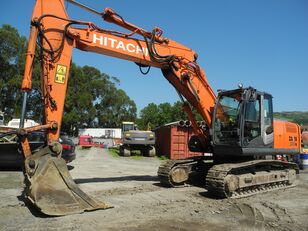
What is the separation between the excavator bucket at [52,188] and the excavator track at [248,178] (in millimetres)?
3152

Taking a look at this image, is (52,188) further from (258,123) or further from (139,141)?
(139,141)

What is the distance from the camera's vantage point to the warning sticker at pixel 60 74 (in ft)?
25.3

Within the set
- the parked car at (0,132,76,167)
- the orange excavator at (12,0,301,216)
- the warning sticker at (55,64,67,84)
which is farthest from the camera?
the parked car at (0,132,76,167)

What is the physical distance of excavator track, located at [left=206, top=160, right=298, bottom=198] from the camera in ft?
29.1

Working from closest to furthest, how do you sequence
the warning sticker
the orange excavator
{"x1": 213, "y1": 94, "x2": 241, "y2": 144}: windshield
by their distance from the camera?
1. the orange excavator
2. the warning sticker
3. {"x1": 213, "y1": 94, "x2": 241, "y2": 144}: windshield

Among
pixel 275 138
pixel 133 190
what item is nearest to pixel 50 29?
pixel 133 190

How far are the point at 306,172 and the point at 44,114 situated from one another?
11.9 meters

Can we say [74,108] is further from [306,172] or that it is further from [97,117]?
[306,172]

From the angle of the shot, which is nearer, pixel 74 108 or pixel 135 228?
pixel 135 228

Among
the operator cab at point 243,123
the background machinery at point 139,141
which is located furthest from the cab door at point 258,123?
the background machinery at point 139,141

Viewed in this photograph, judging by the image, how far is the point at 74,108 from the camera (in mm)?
53156

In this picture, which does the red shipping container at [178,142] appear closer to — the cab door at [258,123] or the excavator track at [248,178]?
the excavator track at [248,178]

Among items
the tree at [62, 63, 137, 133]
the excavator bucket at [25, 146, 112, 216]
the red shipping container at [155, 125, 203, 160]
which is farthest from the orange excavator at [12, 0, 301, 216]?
the tree at [62, 63, 137, 133]

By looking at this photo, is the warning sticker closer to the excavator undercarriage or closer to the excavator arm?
the excavator arm
